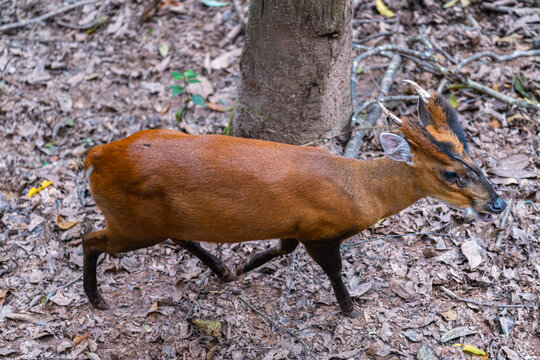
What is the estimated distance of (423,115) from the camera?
4047mm

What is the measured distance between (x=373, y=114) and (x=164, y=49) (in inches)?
125

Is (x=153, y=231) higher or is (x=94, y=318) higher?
(x=153, y=231)

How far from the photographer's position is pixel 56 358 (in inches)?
166

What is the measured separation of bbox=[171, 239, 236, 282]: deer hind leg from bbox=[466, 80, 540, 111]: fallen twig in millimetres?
3617

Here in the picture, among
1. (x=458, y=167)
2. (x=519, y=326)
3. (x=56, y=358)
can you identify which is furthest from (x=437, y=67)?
(x=56, y=358)

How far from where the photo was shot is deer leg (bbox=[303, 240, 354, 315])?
4.12 metres

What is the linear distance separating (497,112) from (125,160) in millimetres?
4375

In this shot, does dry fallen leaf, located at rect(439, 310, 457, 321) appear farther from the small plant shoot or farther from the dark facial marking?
the small plant shoot

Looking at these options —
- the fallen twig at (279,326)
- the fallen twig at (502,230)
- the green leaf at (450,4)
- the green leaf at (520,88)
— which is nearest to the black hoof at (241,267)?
the fallen twig at (279,326)

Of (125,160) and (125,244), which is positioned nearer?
(125,160)

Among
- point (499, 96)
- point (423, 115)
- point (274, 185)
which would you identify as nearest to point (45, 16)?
point (274, 185)

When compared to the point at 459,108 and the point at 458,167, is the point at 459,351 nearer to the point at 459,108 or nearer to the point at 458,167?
the point at 458,167

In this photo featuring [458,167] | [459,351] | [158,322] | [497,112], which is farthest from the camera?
[497,112]

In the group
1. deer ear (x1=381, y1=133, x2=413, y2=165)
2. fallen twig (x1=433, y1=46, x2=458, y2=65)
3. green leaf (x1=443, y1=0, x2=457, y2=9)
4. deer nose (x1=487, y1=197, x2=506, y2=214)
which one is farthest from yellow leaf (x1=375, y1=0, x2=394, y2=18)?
deer nose (x1=487, y1=197, x2=506, y2=214)
